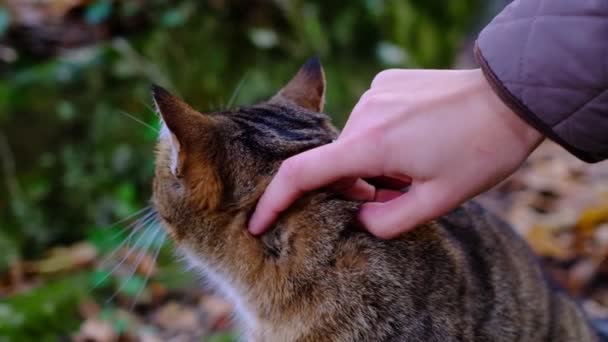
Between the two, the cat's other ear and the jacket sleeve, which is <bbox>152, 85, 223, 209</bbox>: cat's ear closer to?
the cat's other ear

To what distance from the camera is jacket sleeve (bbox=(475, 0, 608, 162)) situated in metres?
1.43

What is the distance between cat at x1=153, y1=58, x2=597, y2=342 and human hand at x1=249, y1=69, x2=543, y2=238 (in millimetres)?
220

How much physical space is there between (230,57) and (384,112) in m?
3.08

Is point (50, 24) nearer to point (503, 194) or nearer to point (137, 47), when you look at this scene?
point (137, 47)

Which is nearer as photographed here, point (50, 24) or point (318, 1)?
point (50, 24)

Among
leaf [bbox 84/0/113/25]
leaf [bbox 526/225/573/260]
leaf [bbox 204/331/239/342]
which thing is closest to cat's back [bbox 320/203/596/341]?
leaf [bbox 204/331/239/342]

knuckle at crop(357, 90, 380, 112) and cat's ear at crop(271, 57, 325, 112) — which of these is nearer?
knuckle at crop(357, 90, 380, 112)

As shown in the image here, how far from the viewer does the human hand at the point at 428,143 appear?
1498mm

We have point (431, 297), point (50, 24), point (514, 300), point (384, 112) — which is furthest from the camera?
point (50, 24)

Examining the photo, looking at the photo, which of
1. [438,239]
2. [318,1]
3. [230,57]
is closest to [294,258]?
[438,239]

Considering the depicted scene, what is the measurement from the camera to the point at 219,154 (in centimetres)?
185

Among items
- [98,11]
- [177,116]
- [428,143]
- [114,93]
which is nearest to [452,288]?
[428,143]

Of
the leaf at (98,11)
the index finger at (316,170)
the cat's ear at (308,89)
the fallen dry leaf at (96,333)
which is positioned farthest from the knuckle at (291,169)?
the leaf at (98,11)

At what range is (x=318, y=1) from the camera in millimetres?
→ 5055
